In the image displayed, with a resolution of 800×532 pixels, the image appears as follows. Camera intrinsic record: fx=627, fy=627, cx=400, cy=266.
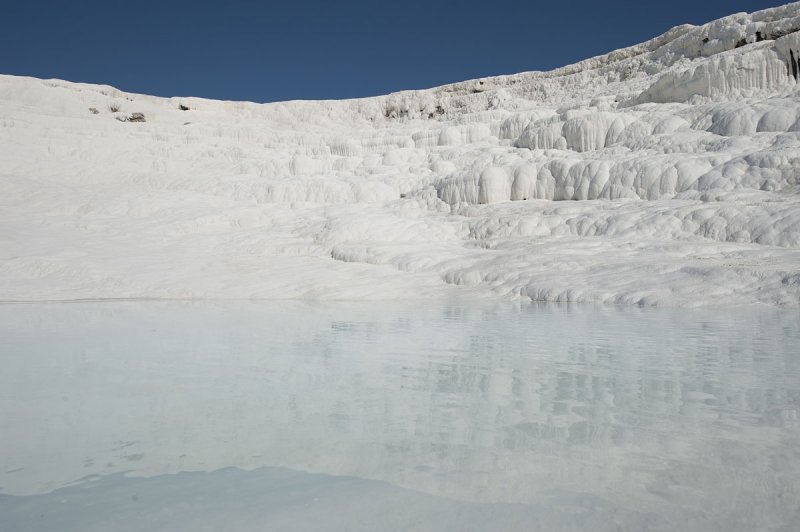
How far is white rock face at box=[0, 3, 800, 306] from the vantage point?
1620 cm

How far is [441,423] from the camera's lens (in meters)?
3.86

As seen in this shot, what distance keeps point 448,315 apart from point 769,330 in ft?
16.5

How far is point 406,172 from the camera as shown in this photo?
30797 millimetres

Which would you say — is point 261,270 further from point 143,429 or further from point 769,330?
point 143,429

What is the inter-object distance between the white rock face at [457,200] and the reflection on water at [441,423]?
7.95 meters

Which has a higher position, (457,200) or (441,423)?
(457,200)

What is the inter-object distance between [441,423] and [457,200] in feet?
74.1

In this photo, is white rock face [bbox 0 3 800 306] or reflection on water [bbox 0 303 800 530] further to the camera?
white rock face [bbox 0 3 800 306]

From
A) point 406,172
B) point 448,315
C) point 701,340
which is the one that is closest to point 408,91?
point 406,172

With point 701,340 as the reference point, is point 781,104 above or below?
above

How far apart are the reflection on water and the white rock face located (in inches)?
313

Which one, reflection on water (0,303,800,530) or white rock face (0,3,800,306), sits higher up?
white rock face (0,3,800,306)

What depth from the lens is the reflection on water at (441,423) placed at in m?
2.74

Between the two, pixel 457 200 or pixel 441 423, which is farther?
pixel 457 200
